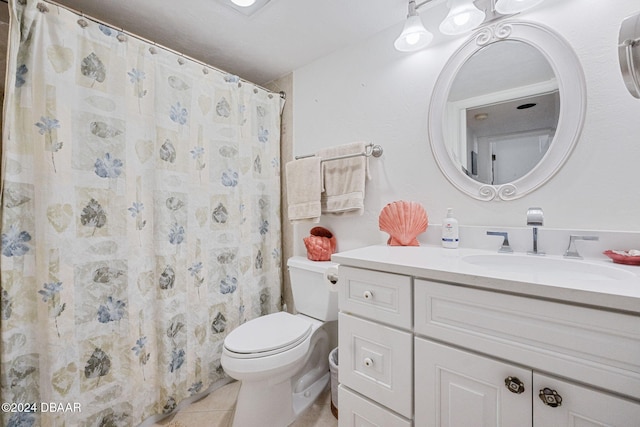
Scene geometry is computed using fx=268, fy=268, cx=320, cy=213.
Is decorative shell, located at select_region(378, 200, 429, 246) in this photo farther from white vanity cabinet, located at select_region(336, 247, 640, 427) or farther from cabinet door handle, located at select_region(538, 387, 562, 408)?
cabinet door handle, located at select_region(538, 387, 562, 408)

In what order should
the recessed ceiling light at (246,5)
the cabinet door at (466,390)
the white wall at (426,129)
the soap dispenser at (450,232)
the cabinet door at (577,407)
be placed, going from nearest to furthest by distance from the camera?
1. the cabinet door at (577,407)
2. the cabinet door at (466,390)
3. the white wall at (426,129)
4. the soap dispenser at (450,232)
5. the recessed ceiling light at (246,5)

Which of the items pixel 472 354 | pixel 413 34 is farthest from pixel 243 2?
pixel 472 354

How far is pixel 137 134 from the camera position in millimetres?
1312

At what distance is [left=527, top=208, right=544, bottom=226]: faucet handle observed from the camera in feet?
3.28

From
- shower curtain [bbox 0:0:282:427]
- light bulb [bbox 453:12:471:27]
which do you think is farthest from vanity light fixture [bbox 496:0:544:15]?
shower curtain [bbox 0:0:282:427]

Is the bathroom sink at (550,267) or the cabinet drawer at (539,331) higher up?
the bathroom sink at (550,267)

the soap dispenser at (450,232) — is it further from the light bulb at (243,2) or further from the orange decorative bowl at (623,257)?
the light bulb at (243,2)

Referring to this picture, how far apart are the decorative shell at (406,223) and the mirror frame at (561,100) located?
22 cm

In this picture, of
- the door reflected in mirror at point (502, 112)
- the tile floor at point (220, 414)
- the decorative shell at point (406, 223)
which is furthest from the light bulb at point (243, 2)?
the tile floor at point (220, 414)

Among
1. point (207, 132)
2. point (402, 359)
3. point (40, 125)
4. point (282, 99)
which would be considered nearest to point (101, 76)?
point (40, 125)

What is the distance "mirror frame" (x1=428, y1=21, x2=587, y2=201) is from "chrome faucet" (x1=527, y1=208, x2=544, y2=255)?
0.40 feet

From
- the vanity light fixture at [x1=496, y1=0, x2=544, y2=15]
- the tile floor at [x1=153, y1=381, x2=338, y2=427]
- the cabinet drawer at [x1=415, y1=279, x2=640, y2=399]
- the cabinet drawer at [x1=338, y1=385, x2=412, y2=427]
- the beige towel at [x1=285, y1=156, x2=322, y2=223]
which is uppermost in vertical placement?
the vanity light fixture at [x1=496, y1=0, x2=544, y2=15]

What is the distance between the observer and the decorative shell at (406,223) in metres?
1.27

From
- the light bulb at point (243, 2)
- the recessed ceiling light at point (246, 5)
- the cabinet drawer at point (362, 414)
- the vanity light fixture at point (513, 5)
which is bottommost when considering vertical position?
the cabinet drawer at point (362, 414)
